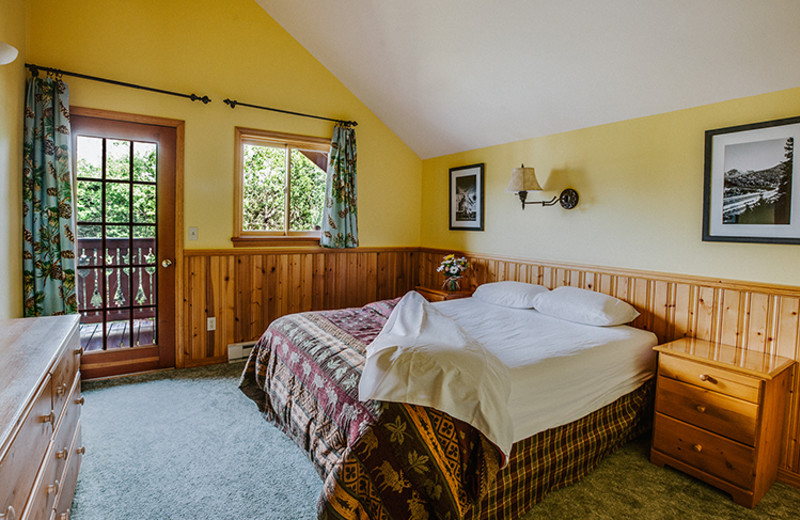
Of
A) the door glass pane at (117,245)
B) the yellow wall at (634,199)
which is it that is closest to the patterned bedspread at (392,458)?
the yellow wall at (634,199)

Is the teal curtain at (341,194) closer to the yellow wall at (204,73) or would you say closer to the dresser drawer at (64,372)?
the yellow wall at (204,73)

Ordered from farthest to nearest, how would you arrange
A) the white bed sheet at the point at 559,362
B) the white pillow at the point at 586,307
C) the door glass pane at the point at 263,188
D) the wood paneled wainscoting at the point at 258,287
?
the door glass pane at the point at 263,188, the wood paneled wainscoting at the point at 258,287, the white pillow at the point at 586,307, the white bed sheet at the point at 559,362

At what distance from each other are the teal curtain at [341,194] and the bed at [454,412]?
128cm

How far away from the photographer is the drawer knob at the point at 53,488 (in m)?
1.31

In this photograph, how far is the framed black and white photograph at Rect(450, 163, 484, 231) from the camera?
4.12m

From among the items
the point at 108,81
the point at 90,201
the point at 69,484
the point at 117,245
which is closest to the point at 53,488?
the point at 69,484

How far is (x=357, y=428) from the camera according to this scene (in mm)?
1634

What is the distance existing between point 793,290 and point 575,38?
6.03 ft

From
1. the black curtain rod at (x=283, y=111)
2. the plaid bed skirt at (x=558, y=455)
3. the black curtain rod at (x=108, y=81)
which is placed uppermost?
the black curtain rod at (x=283, y=111)

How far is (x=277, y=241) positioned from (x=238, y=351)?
1.07 m

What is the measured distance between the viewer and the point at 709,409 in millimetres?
2104

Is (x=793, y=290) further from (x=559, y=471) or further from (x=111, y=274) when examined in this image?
(x=111, y=274)

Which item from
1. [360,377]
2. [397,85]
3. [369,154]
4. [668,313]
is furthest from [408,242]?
[360,377]

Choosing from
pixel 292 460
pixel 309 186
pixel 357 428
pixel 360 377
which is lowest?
pixel 292 460
